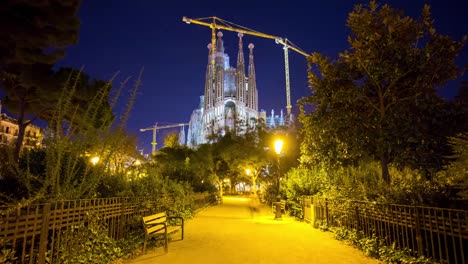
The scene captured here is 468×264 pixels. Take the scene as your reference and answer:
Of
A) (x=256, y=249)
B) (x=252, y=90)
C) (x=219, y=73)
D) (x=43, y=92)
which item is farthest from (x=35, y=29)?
(x=252, y=90)

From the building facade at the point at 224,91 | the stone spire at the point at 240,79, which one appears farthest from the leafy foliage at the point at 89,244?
the stone spire at the point at 240,79

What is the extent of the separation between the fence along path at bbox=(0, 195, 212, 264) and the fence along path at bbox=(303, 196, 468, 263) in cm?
606

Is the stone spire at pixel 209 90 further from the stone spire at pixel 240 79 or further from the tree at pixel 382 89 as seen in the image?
the tree at pixel 382 89

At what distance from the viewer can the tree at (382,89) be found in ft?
30.6

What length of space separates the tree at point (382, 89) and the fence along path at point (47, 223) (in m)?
7.12

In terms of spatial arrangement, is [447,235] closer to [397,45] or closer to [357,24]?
[397,45]

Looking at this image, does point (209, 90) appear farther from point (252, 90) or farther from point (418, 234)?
point (418, 234)

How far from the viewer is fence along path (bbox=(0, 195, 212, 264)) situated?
13.5ft

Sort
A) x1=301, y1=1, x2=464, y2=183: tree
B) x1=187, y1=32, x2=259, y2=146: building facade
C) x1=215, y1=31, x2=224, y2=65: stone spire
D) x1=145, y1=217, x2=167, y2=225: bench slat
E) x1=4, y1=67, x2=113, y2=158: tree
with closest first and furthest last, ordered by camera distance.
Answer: x1=145, y1=217, x2=167, y2=225: bench slat < x1=301, y1=1, x2=464, y2=183: tree < x1=4, y1=67, x2=113, y2=158: tree < x1=187, y1=32, x2=259, y2=146: building facade < x1=215, y1=31, x2=224, y2=65: stone spire

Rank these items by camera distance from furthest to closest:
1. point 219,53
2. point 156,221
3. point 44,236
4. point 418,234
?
point 219,53
point 156,221
point 418,234
point 44,236

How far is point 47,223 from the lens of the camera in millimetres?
4719

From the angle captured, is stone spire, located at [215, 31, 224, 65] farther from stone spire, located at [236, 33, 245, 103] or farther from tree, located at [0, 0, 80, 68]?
tree, located at [0, 0, 80, 68]

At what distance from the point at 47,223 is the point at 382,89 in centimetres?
985

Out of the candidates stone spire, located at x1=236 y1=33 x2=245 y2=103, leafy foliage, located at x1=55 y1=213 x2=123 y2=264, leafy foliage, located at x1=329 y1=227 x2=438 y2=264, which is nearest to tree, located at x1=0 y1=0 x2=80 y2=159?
leafy foliage, located at x1=55 y1=213 x2=123 y2=264
